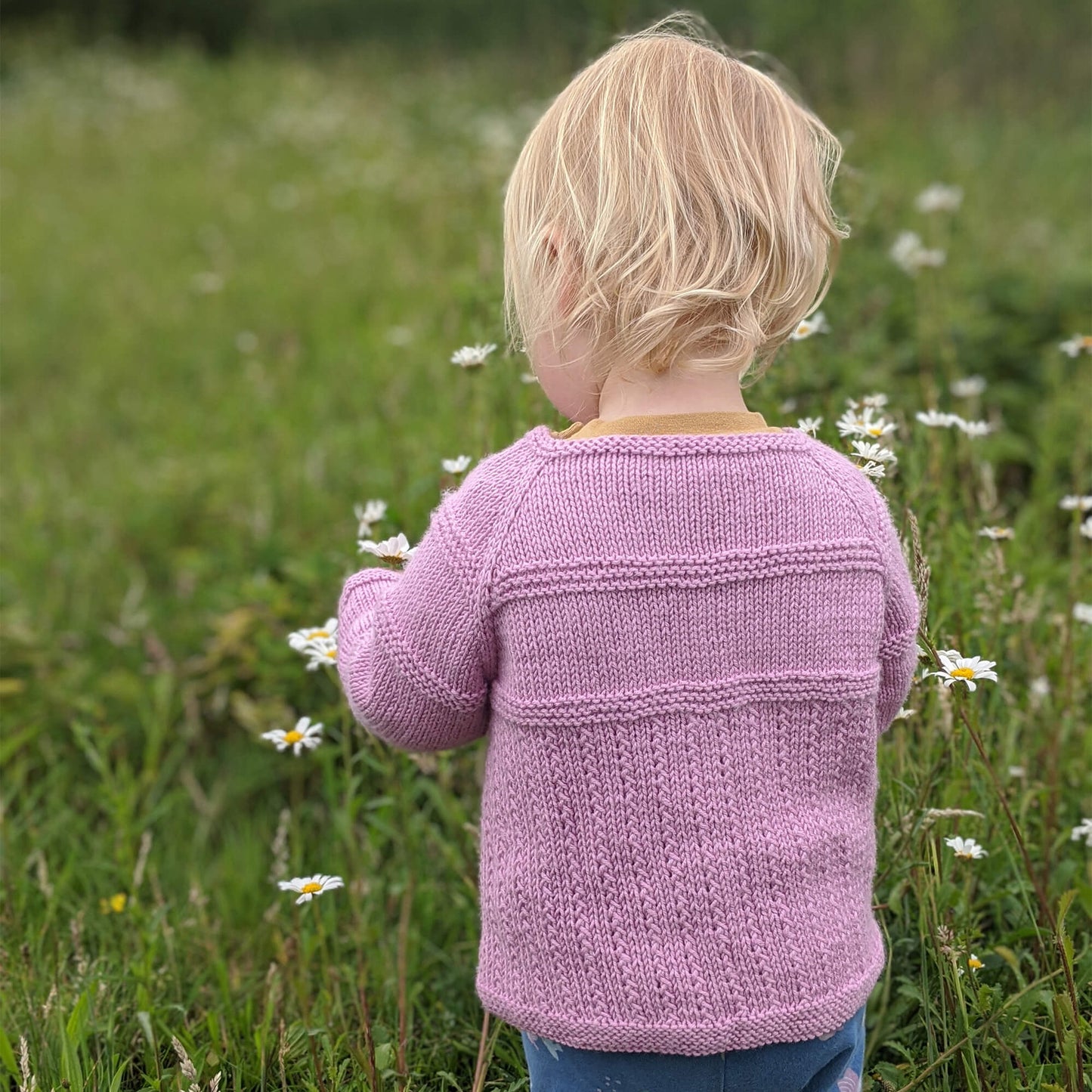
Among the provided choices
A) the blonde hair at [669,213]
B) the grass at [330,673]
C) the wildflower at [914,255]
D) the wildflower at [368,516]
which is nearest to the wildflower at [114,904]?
the grass at [330,673]

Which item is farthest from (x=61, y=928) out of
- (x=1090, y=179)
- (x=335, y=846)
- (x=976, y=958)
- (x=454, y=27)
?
(x=454, y=27)

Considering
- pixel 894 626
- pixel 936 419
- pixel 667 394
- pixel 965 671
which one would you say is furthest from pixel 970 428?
pixel 667 394

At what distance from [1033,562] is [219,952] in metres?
1.87

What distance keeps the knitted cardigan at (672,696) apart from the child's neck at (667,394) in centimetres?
3

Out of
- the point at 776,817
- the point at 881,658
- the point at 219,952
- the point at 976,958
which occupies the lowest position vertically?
the point at 219,952

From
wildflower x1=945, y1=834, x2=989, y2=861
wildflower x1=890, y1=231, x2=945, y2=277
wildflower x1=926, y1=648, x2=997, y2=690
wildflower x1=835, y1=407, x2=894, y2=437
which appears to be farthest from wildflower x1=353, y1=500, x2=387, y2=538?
wildflower x1=890, y1=231, x2=945, y2=277

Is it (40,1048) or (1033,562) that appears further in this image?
(1033,562)

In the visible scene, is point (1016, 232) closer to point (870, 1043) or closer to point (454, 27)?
point (870, 1043)

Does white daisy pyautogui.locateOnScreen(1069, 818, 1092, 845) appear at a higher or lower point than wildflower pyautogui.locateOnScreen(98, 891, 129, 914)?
higher

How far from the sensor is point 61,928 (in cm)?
221

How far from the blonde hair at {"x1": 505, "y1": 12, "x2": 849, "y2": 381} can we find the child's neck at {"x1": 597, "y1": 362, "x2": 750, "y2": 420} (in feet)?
0.06

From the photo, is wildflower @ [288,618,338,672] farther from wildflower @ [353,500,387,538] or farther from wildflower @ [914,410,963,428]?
wildflower @ [914,410,963,428]

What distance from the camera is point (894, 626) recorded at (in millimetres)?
1474

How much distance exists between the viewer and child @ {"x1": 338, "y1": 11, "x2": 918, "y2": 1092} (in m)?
1.34
